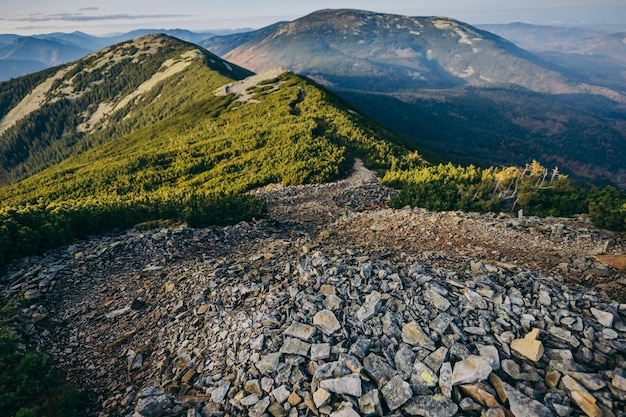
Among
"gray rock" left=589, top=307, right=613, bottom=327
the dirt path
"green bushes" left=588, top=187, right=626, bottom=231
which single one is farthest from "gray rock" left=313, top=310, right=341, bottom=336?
"green bushes" left=588, top=187, right=626, bottom=231

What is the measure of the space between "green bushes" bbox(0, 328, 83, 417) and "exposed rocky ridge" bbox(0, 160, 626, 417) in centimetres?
42

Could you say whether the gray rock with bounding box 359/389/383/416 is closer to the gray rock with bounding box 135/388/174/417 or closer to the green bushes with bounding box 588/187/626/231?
the gray rock with bounding box 135/388/174/417

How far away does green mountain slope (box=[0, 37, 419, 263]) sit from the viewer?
679 inches

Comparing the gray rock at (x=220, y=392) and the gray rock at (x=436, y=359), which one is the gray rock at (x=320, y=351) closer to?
the gray rock at (x=220, y=392)

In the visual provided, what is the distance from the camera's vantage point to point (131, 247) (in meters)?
13.8

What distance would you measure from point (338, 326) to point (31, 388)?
6.92 m

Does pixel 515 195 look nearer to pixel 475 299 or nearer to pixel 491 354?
pixel 475 299

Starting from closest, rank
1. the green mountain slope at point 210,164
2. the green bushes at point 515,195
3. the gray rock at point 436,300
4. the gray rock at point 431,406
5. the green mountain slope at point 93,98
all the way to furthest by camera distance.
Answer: the gray rock at point 431,406
the gray rock at point 436,300
the green mountain slope at point 210,164
the green bushes at point 515,195
the green mountain slope at point 93,98

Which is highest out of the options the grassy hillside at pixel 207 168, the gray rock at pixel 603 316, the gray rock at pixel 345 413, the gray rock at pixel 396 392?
the gray rock at pixel 603 316

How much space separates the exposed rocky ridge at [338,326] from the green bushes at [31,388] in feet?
1.39

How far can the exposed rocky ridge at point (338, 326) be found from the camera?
19.7 feet

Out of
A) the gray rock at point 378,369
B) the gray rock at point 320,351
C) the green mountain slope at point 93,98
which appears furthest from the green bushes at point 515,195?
the green mountain slope at point 93,98

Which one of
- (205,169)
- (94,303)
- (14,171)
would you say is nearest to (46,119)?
(14,171)

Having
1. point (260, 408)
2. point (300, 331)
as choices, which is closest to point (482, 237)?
point (300, 331)
